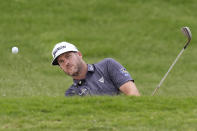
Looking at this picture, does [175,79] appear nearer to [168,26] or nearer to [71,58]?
[168,26]

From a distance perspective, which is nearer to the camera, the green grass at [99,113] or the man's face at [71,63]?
the green grass at [99,113]

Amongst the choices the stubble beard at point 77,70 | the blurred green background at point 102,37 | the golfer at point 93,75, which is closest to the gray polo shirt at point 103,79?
the golfer at point 93,75

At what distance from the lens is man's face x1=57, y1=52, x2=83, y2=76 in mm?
8023

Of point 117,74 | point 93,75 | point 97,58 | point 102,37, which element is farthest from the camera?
point 102,37

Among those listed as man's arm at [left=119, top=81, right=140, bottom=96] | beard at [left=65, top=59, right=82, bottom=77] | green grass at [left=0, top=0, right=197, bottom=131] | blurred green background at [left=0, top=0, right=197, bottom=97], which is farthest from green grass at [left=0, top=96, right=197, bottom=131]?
blurred green background at [left=0, top=0, right=197, bottom=97]

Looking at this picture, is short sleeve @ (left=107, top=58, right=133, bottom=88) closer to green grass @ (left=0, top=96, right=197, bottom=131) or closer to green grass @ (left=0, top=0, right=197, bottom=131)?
green grass @ (left=0, top=0, right=197, bottom=131)

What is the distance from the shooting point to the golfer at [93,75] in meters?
8.02

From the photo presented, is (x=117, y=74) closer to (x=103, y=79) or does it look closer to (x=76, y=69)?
(x=103, y=79)

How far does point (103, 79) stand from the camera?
8.10 metres

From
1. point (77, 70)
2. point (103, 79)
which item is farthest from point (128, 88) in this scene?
point (77, 70)

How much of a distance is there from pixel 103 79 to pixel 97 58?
31.4 feet

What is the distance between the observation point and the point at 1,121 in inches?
247

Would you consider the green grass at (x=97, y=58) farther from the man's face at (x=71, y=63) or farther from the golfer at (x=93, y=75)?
the man's face at (x=71, y=63)

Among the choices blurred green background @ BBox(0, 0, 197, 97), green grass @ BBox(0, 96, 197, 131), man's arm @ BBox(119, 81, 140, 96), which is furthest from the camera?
blurred green background @ BBox(0, 0, 197, 97)
